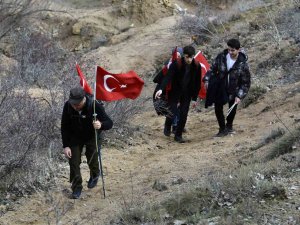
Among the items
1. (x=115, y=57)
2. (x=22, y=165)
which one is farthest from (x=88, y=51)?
(x=22, y=165)

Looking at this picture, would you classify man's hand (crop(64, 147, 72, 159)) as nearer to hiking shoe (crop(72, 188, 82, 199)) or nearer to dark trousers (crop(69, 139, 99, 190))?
dark trousers (crop(69, 139, 99, 190))

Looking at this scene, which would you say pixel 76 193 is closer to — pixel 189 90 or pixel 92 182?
pixel 92 182

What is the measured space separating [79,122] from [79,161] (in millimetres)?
504

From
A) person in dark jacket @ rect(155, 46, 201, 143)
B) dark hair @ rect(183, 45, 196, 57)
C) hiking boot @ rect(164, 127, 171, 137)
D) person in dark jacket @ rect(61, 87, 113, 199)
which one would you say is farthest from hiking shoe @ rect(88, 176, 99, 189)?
hiking boot @ rect(164, 127, 171, 137)

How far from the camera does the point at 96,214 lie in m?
6.56

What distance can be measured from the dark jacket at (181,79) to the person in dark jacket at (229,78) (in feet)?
0.65

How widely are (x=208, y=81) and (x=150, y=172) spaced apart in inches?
76.5

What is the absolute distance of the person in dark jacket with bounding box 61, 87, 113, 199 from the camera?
6672mm

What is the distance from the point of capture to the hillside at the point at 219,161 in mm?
5617

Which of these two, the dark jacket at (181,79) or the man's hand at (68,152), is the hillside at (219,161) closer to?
the man's hand at (68,152)

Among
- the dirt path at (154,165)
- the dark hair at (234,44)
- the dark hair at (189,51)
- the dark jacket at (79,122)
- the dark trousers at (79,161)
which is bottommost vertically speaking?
the dirt path at (154,165)

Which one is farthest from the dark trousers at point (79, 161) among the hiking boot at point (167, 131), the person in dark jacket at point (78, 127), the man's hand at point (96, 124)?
the hiking boot at point (167, 131)

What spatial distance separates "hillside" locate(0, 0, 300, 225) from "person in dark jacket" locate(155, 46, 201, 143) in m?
0.57

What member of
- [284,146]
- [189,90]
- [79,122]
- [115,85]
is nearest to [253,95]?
[189,90]
